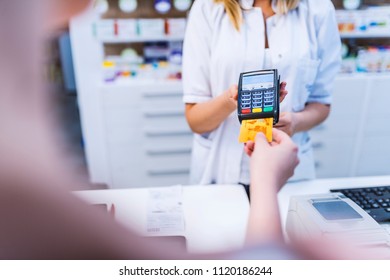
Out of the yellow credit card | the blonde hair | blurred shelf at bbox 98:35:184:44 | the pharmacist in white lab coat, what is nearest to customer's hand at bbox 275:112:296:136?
the pharmacist in white lab coat

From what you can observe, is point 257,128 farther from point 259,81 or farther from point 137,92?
point 137,92

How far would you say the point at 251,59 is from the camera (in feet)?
2.61

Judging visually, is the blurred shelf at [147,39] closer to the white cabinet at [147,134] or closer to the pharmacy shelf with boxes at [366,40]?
the white cabinet at [147,134]

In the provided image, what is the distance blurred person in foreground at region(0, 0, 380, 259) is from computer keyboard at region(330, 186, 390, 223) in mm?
572

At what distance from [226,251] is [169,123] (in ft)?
4.14

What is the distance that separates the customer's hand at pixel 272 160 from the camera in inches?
21.9

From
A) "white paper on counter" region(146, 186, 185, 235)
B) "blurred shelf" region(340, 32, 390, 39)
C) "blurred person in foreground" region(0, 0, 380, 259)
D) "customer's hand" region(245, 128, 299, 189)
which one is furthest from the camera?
"blurred shelf" region(340, 32, 390, 39)

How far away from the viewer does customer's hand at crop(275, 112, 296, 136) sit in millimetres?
784

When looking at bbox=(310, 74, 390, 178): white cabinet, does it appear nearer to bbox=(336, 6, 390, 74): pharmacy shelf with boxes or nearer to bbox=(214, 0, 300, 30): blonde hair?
bbox=(336, 6, 390, 74): pharmacy shelf with boxes

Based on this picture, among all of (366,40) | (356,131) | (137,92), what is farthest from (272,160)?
(137,92)

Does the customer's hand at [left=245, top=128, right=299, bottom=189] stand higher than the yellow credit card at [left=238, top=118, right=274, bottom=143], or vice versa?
the yellow credit card at [left=238, top=118, right=274, bottom=143]

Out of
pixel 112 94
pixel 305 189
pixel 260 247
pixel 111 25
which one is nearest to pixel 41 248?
pixel 260 247

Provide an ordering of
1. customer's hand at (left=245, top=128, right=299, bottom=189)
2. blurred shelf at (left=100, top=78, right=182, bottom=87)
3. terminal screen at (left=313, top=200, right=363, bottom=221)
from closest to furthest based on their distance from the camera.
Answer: customer's hand at (left=245, top=128, right=299, bottom=189) < terminal screen at (left=313, top=200, right=363, bottom=221) < blurred shelf at (left=100, top=78, right=182, bottom=87)

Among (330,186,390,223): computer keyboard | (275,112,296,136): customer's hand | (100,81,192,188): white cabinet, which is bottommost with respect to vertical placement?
(100,81,192,188): white cabinet
